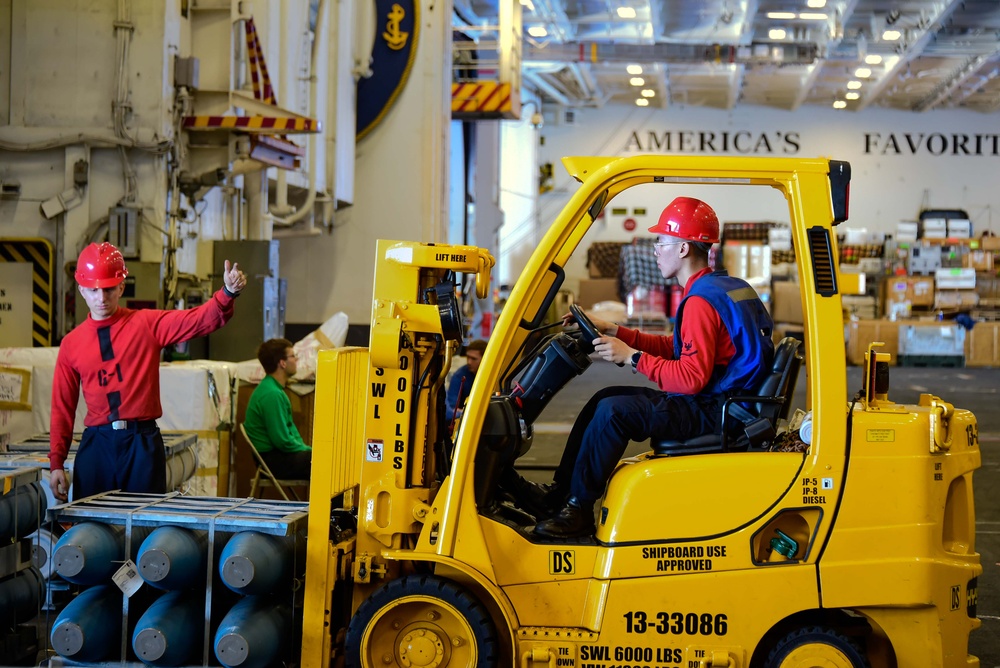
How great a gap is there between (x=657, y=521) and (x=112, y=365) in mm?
2576

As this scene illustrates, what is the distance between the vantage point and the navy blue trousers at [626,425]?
13.0ft

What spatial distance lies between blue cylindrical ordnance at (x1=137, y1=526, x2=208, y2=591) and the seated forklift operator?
131 cm

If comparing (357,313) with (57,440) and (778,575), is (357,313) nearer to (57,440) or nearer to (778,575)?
(57,440)

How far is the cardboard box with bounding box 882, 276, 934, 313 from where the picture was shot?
2527cm

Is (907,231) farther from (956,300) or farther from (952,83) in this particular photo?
(952,83)

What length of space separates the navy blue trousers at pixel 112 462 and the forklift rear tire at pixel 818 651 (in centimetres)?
286

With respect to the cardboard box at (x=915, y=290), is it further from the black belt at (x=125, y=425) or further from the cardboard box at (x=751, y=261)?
the black belt at (x=125, y=425)

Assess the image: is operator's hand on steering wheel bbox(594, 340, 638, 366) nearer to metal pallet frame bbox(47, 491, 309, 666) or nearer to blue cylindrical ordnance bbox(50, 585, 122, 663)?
metal pallet frame bbox(47, 491, 309, 666)

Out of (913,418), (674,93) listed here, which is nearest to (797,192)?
(913,418)

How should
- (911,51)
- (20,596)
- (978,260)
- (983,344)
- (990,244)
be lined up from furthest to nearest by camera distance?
(990,244) < (978,260) < (983,344) < (911,51) < (20,596)

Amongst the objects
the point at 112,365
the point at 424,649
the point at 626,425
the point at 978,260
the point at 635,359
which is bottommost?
the point at 424,649

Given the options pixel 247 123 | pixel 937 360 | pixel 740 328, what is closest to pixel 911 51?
pixel 937 360

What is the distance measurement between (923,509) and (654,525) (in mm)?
951

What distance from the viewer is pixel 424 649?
391 centimetres
